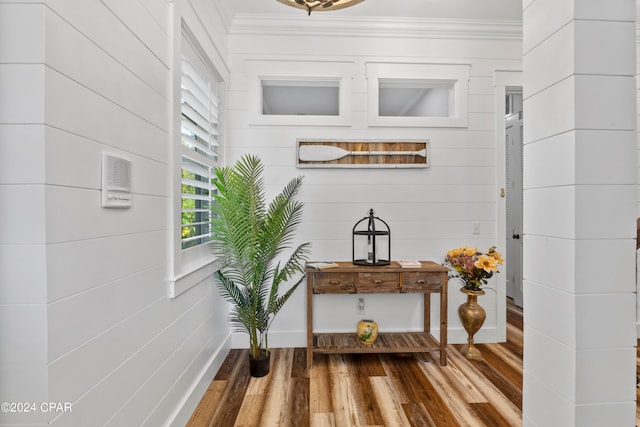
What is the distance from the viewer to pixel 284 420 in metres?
2.03

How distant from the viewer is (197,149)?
249cm

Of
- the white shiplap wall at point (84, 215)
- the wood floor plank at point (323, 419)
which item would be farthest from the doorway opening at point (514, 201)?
the white shiplap wall at point (84, 215)

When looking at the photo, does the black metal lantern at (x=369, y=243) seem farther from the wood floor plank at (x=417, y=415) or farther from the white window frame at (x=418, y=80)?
the wood floor plank at (x=417, y=415)

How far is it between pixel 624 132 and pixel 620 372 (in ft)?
2.11

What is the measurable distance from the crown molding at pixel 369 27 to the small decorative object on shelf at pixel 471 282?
191 cm

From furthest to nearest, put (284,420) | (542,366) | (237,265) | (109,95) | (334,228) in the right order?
1. (334,228)
2. (237,265)
3. (284,420)
4. (109,95)
5. (542,366)

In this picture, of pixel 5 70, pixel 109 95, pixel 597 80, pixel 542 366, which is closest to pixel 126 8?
pixel 109 95

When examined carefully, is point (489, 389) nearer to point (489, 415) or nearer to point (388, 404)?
point (489, 415)

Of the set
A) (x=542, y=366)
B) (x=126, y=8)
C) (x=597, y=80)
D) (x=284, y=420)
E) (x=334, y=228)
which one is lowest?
(x=284, y=420)

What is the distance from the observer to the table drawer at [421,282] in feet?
9.04

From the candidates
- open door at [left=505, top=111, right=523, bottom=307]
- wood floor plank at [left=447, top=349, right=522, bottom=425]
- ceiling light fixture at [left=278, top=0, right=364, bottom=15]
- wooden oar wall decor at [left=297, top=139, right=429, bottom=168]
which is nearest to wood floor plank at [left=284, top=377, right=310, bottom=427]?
wood floor plank at [left=447, top=349, right=522, bottom=425]

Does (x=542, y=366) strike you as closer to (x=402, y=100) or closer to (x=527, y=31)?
(x=527, y=31)

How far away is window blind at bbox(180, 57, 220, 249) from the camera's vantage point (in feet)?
7.02

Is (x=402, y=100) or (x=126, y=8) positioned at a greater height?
(x=402, y=100)
